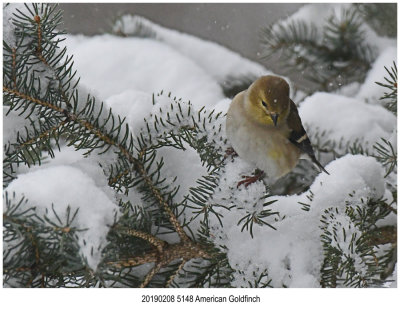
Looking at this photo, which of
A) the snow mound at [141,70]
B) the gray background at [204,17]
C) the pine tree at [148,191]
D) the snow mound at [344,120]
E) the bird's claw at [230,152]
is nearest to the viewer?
the pine tree at [148,191]

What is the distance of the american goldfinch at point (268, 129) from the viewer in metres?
0.95

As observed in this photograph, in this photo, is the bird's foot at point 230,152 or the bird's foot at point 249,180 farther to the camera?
the bird's foot at point 230,152

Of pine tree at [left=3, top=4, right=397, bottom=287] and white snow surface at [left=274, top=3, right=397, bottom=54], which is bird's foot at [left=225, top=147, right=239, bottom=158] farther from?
white snow surface at [left=274, top=3, right=397, bottom=54]

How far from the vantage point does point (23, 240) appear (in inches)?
25.5

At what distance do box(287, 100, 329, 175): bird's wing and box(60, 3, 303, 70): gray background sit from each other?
994 mm

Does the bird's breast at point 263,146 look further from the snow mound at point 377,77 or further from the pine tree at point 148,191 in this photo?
the snow mound at point 377,77

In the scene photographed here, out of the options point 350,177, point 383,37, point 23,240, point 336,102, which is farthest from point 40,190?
point 383,37

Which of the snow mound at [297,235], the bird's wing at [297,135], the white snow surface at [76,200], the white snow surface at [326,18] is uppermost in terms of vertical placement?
the white snow surface at [326,18]

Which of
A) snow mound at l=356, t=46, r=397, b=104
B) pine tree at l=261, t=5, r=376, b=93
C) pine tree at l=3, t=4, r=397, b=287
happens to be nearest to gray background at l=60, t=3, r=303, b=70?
pine tree at l=261, t=5, r=376, b=93

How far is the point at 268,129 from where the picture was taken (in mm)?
1056

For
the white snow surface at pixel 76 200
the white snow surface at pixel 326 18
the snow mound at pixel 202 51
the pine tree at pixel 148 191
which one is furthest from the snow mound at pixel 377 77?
the white snow surface at pixel 76 200

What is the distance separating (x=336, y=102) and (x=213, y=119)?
1.42 feet

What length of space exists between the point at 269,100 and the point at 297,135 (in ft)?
0.37

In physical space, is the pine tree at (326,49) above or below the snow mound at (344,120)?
above
